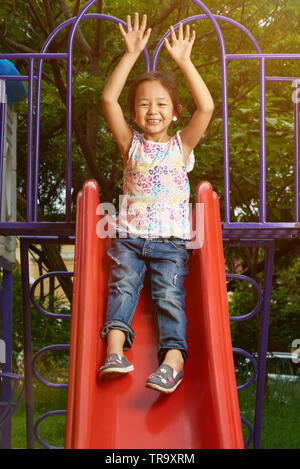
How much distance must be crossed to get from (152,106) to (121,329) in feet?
4.33

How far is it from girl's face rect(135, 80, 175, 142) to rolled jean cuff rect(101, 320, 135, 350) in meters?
1.17

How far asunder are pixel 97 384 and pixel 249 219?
661cm

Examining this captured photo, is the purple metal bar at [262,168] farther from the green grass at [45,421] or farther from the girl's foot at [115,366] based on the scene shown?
the green grass at [45,421]

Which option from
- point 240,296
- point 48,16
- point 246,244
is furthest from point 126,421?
point 240,296

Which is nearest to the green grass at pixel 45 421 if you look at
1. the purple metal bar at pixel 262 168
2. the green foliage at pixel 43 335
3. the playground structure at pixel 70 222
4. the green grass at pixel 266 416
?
the green grass at pixel 266 416

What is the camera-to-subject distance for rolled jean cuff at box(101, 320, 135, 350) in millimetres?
3062

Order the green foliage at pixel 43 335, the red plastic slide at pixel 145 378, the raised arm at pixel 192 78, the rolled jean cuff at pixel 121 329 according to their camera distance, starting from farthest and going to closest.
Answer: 1. the green foliage at pixel 43 335
2. the raised arm at pixel 192 78
3. the rolled jean cuff at pixel 121 329
4. the red plastic slide at pixel 145 378

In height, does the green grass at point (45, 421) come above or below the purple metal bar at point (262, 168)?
below

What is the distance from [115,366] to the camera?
9.36ft

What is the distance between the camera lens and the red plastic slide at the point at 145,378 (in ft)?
8.58

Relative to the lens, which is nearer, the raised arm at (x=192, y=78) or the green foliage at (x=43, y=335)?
the raised arm at (x=192, y=78)

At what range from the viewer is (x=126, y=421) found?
2756 mm

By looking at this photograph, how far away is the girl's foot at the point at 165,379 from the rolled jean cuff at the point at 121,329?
279mm
